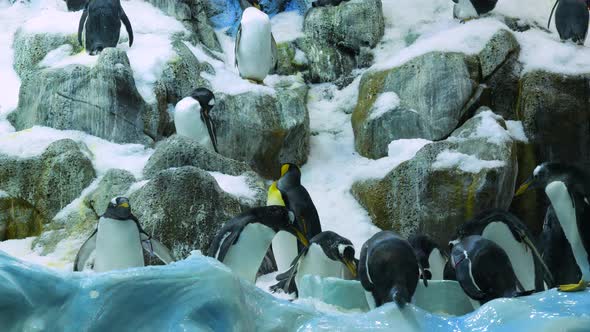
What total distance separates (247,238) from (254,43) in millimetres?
4194

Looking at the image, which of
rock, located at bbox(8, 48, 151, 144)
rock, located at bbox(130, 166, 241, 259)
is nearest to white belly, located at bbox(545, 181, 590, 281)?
rock, located at bbox(130, 166, 241, 259)

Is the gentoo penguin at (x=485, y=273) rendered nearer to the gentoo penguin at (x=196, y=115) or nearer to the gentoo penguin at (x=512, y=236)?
the gentoo penguin at (x=512, y=236)

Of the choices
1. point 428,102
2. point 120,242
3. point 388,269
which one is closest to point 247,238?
point 120,242

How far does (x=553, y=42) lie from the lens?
8.91 meters

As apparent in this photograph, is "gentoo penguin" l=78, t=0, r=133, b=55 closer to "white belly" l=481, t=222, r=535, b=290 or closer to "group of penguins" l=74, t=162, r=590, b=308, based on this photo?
"group of penguins" l=74, t=162, r=590, b=308

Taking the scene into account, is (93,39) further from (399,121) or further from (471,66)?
(471,66)

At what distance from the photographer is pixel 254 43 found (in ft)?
28.9

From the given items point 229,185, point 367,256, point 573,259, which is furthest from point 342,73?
point 367,256

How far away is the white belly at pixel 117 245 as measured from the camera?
17.0 ft

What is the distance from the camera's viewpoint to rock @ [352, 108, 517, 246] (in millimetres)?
7191

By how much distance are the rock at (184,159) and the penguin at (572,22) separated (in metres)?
4.22

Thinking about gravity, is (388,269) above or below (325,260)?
above

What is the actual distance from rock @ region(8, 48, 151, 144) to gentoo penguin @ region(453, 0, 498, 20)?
3.82 m

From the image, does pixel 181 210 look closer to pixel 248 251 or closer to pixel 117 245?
pixel 117 245
